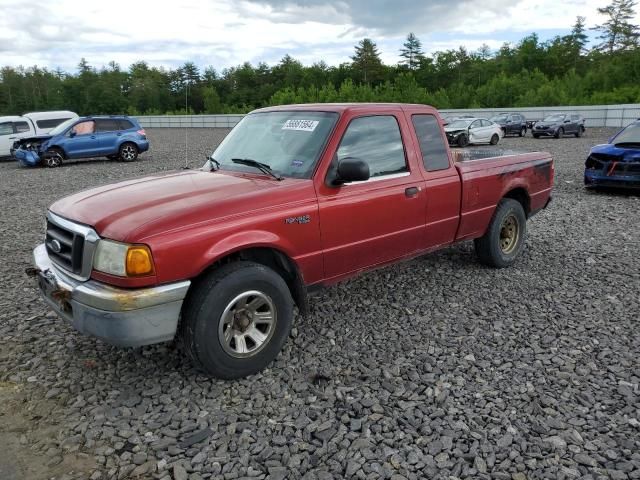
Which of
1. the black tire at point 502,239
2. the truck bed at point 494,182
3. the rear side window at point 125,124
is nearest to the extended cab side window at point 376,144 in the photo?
the truck bed at point 494,182

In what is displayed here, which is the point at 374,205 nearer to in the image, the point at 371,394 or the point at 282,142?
the point at 282,142

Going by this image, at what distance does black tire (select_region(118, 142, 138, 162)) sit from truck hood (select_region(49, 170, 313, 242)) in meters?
15.8

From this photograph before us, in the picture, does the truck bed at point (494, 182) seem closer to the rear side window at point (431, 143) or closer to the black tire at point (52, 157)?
the rear side window at point (431, 143)

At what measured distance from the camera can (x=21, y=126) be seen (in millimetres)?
20125

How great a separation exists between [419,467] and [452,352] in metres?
1.40

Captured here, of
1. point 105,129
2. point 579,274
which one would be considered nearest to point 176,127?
point 105,129

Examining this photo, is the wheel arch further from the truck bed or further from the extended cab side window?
the truck bed

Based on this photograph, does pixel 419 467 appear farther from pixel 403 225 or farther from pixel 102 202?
pixel 102 202

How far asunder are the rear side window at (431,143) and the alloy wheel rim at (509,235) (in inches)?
59.2

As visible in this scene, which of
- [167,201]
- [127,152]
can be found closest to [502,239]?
[167,201]

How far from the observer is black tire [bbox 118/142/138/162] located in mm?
18906

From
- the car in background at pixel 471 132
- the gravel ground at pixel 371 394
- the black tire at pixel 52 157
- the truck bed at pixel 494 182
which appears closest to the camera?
the gravel ground at pixel 371 394

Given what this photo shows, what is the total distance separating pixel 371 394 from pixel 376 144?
2.13 meters

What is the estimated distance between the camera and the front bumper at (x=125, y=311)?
3.16 meters
